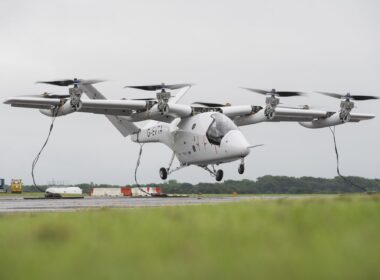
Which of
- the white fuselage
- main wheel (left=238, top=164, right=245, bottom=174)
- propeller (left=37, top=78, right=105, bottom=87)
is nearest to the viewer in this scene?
the white fuselage

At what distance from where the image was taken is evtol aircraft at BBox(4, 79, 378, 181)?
41.6 m

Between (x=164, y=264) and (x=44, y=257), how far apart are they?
1.07m

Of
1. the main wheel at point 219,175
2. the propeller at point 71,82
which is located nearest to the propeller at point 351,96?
the main wheel at point 219,175

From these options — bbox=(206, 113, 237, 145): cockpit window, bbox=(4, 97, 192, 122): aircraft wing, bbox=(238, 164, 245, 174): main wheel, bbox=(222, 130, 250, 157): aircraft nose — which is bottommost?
bbox=(238, 164, 245, 174): main wheel


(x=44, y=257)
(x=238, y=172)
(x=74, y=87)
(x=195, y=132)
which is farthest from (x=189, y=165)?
(x=44, y=257)

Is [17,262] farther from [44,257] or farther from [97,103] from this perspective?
[97,103]

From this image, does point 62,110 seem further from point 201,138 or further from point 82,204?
point 82,204

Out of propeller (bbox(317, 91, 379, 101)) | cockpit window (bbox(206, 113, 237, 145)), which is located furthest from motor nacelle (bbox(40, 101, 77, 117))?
propeller (bbox(317, 91, 379, 101))

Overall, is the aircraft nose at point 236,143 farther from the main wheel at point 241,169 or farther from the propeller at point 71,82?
the propeller at point 71,82

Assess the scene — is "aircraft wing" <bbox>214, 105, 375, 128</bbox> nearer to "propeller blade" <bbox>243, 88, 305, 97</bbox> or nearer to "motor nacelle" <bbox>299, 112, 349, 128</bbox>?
"motor nacelle" <bbox>299, 112, 349, 128</bbox>

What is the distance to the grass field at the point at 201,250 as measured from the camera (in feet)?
11.0

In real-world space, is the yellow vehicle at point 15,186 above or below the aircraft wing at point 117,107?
below

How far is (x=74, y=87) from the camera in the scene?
41.4 meters

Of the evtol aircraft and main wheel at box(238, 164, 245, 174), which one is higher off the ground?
the evtol aircraft
